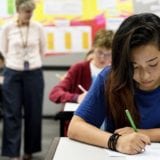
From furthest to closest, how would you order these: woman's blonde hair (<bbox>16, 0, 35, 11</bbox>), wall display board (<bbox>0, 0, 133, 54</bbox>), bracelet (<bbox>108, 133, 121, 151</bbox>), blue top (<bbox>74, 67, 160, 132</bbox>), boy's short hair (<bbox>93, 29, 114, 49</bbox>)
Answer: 1. wall display board (<bbox>0, 0, 133, 54</bbox>)
2. woman's blonde hair (<bbox>16, 0, 35, 11</bbox>)
3. boy's short hair (<bbox>93, 29, 114, 49</bbox>)
4. blue top (<bbox>74, 67, 160, 132</bbox>)
5. bracelet (<bbox>108, 133, 121, 151</bbox>)

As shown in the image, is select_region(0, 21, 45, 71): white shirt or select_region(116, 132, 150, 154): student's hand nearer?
select_region(116, 132, 150, 154): student's hand

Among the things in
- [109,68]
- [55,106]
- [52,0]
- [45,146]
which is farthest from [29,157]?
[109,68]

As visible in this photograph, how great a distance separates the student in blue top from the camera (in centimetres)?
173

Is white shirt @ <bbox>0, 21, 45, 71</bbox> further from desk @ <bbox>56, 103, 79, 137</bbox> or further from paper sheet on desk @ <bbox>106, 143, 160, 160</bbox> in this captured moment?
paper sheet on desk @ <bbox>106, 143, 160, 160</bbox>

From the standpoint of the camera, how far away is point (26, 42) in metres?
4.09

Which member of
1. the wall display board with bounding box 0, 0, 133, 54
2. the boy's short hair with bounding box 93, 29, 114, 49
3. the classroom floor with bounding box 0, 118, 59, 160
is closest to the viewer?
the boy's short hair with bounding box 93, 29, 114, 49

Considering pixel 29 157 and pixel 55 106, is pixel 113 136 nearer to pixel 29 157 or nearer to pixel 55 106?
pixel 29 157

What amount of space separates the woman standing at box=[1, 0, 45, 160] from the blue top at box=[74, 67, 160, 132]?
85.8 inches

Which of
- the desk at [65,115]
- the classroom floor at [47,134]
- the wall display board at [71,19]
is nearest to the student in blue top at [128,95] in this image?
the desk at [65,115]

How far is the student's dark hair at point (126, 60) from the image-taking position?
5.68 feet

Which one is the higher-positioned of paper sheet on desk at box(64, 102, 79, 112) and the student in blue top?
the student in blue top

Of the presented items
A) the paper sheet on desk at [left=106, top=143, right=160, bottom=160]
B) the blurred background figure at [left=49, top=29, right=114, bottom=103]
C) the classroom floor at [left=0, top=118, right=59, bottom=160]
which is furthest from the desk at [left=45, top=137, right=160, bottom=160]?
the classroom floor at [left=0, top=118, right=59, bottom=160]

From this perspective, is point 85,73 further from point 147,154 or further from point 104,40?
point 147,154

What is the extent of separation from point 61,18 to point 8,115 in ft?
5.97
